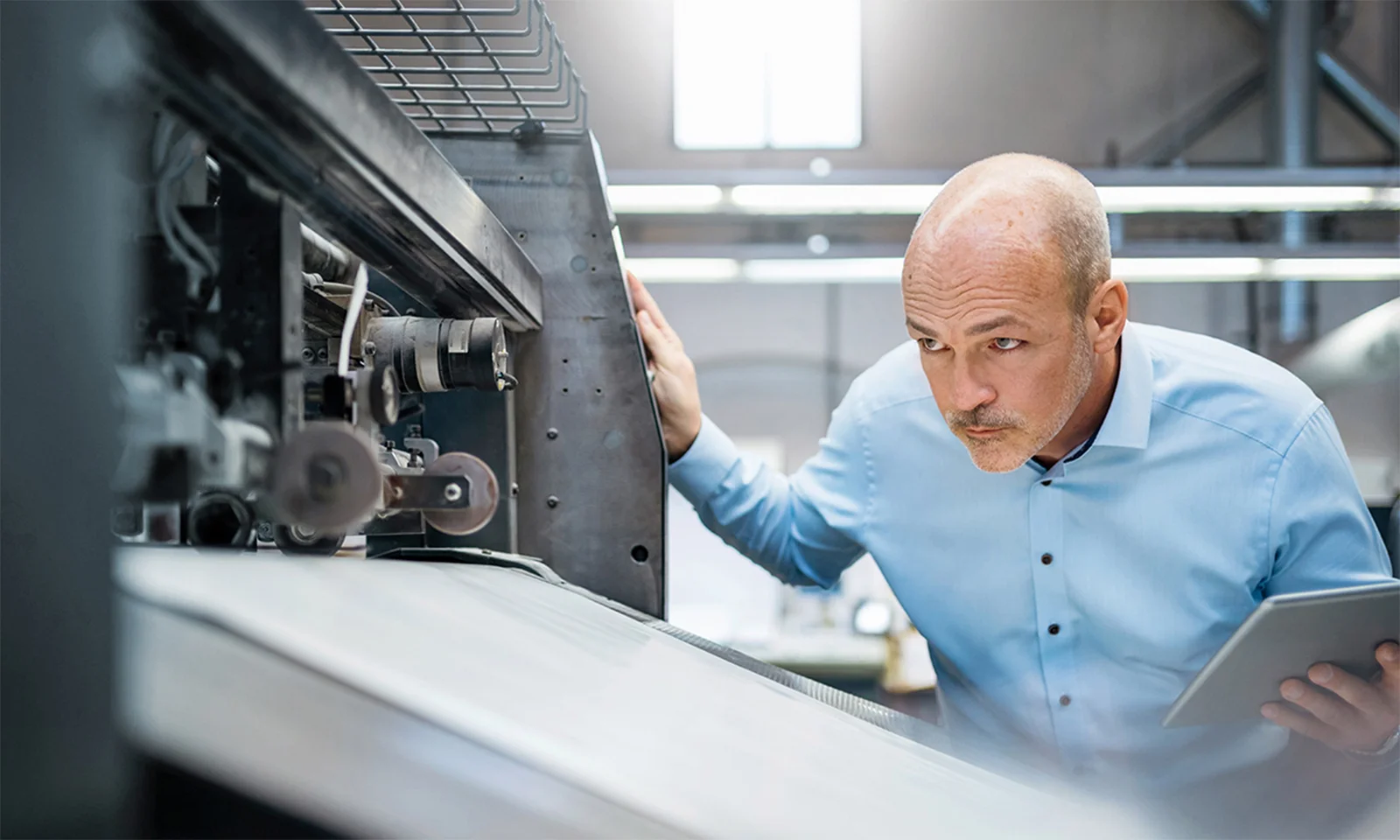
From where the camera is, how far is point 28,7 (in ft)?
1.28

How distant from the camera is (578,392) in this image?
53.2 inches

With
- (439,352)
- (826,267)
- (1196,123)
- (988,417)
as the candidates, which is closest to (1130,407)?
(988,417)

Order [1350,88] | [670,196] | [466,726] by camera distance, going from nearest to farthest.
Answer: [466,726]
[670,196]
[1350,88]

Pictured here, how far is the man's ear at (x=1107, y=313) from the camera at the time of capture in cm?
126

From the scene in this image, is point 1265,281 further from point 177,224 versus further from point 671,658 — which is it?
point 177,224

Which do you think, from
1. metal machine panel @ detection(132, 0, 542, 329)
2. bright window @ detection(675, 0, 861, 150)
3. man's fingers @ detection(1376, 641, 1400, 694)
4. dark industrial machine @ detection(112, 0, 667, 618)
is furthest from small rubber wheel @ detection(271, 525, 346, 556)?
bright window @ detection(675, 0, 861, 150)

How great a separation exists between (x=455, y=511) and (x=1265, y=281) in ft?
17.9

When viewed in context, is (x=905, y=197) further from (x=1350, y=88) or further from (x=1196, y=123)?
(x=1350, y=88)

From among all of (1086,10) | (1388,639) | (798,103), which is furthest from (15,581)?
(1086,10)

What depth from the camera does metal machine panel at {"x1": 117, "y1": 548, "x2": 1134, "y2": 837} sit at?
0.39 m

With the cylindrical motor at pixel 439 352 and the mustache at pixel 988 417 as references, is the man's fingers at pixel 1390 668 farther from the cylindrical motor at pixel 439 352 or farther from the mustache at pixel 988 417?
the cylindrical motor at pixel 439 352

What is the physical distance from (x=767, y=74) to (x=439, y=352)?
131 inches

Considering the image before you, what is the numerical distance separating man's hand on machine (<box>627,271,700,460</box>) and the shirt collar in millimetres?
617

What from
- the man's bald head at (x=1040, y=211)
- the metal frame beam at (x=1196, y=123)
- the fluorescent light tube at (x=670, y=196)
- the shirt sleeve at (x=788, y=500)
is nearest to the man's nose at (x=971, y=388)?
the man's bald head at (x=1040, y=211)
